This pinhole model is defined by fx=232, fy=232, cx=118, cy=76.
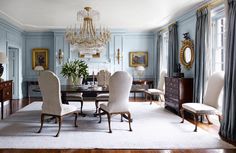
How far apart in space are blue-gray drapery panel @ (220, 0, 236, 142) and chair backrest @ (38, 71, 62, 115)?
2.93 meters

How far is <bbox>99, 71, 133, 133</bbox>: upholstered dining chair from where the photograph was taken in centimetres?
426

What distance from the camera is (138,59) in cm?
959

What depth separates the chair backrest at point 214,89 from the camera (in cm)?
450

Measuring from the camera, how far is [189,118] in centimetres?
562

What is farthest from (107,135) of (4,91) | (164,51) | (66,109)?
(164,51)

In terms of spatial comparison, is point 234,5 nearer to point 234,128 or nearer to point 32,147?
point 234,128

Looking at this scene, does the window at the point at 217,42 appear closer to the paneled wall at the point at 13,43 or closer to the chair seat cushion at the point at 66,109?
the chair seat cushion at the point at 66,109

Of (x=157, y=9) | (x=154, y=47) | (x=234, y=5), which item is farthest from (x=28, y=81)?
(x=234, y=5)

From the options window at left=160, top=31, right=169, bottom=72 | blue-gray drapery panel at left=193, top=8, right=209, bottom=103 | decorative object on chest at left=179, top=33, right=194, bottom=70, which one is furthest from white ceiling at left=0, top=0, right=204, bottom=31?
decorative object on chest at left=179, top=33, right=194, bottom=70

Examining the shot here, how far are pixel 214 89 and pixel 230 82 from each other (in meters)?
0.62

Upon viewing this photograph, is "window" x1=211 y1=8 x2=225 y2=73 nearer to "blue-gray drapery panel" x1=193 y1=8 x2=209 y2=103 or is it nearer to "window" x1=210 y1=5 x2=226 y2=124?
"window" x1=210 y1=5 x2=226 y2=124

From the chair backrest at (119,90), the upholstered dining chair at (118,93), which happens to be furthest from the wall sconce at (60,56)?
the chair backrest at (119,90)

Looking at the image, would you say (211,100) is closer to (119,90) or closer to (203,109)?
(203,109)

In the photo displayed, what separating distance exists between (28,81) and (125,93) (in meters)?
6.40
